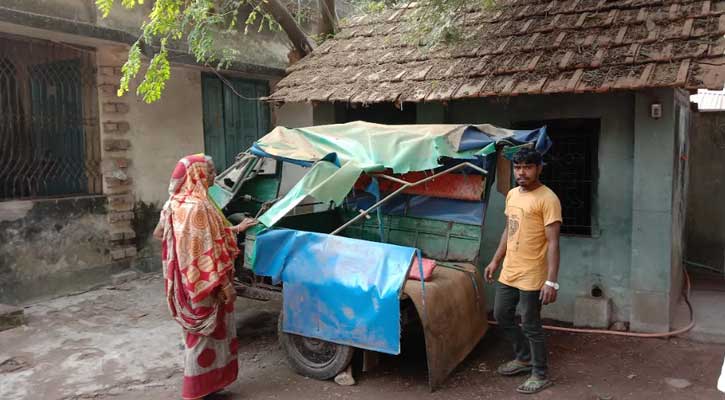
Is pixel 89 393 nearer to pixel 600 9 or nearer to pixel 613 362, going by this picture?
pixel 613 362

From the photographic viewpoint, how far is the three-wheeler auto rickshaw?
13.7ft

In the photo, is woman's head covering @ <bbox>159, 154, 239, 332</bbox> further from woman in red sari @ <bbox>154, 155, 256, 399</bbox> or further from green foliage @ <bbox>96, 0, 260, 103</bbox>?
green foliage @ <bbox>96, 0, 260, 103</bbox>

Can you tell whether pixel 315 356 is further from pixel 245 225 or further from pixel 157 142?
pixel 157 142

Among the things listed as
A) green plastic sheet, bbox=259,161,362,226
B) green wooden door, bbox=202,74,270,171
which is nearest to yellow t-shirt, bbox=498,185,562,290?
green plastic sheet, bbox=259,161,362,226

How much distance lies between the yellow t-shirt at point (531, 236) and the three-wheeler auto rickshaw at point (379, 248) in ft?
1.89

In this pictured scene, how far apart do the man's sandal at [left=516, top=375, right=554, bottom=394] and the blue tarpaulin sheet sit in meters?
1.11

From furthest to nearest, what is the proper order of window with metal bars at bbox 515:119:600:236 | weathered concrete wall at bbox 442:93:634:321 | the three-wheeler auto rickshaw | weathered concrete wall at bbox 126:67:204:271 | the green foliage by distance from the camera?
weathered concrete wall at bbox 126:67:204:271 < the green foliage < window with metal bars at bbox 515:119:600:236 < weathered concrete wall at bbox 442:93:634:321 < the three-wheeler auto rickshaw

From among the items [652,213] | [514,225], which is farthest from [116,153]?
[652,213]

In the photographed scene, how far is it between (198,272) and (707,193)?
8.03m

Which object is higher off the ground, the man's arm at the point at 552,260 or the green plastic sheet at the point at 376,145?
the green plastic sheet at the point at 376,145

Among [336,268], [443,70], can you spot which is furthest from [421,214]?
[443,70]

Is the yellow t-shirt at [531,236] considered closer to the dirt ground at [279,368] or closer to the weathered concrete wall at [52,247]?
the dirt ground at [279,368]

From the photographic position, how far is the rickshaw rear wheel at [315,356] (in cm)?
446

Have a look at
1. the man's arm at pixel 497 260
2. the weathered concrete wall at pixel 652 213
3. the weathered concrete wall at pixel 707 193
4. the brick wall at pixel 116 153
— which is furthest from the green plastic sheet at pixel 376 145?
the weathered concrete wall at pixel 707 193
